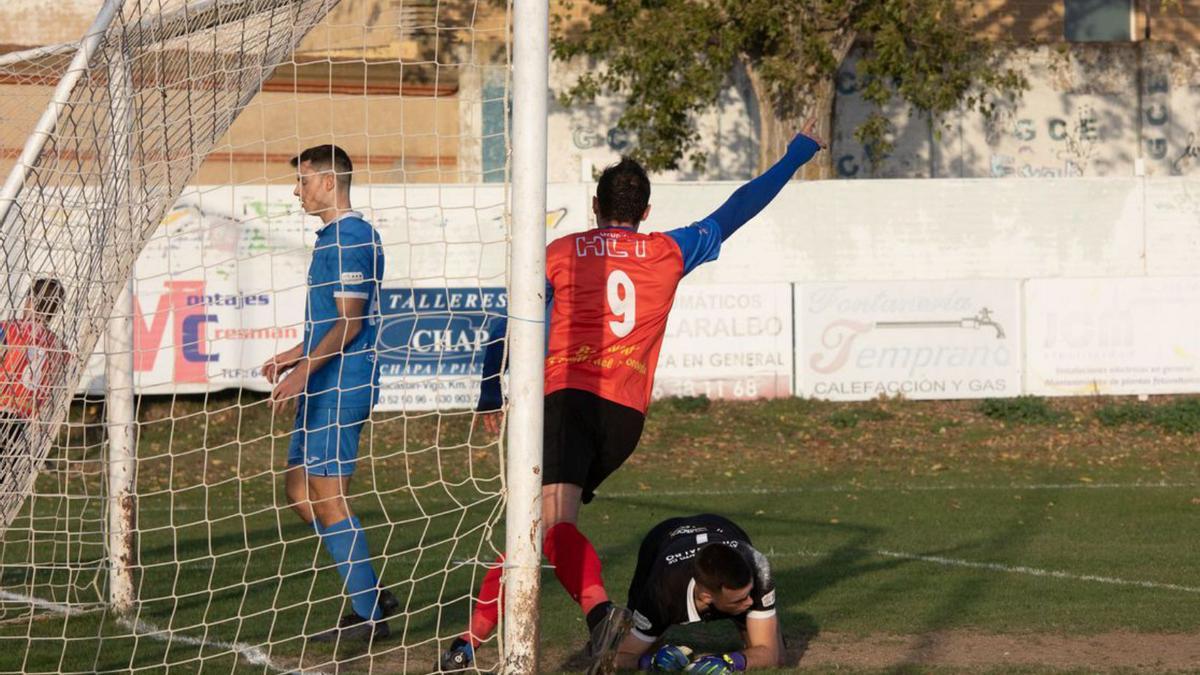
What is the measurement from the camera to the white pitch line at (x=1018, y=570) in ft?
27.5

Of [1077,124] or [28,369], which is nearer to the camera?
[28,369]

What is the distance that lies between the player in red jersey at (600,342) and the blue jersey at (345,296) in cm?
95

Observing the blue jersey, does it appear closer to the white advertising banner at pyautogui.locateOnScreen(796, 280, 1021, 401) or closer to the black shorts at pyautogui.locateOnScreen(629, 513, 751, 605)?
the black shorts at pyautogui.locateOnScreen(629, 513, 751, 605)

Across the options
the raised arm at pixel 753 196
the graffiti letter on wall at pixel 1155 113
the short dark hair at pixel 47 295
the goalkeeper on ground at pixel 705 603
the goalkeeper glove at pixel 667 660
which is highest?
the graffiti letter on wall at pixel 1155 113

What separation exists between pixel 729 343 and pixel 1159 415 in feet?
15.2

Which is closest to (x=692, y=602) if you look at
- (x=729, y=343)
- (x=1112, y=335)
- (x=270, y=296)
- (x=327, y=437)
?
(x=327, y=437)

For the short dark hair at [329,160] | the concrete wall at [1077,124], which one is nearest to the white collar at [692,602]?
the short dark hair at [329,160]

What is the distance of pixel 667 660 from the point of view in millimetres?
6258

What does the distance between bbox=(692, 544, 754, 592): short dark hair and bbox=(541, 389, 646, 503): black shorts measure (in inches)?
19.7

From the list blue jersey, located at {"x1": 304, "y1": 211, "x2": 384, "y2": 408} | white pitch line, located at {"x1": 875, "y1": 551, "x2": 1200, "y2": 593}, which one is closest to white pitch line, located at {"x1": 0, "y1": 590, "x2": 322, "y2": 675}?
blue jersey, located at {"x1": 304, "y1": 211, "x2": 384, "y2": 408}

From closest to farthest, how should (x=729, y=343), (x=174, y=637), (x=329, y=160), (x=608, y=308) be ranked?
(x=608, y=308) → (x=329, y=160) → (x=174, y=637) → (x=729, y=343)

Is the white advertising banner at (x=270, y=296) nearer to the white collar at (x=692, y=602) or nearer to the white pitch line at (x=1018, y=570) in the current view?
the white pitch line at (x=1018, y=570)

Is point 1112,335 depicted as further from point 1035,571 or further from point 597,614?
point 597,614

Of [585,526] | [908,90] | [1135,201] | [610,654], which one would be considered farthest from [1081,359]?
[610,654]
